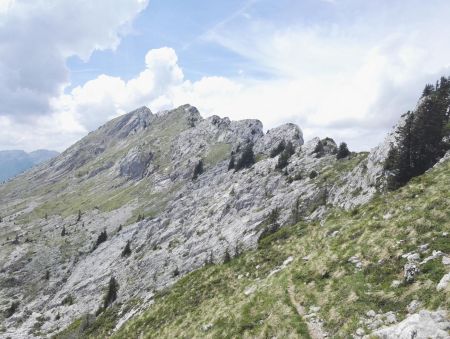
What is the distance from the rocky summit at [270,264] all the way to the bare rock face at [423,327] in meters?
0.06

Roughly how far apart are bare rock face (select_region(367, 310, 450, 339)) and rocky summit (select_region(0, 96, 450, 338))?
0.19 ft

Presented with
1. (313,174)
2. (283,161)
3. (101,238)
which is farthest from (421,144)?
(101,238)

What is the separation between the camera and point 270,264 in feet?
144

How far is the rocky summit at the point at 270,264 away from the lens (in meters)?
23.1

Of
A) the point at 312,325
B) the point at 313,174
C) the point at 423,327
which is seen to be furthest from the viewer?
the point at 313,174

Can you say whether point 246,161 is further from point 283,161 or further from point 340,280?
point 340,280

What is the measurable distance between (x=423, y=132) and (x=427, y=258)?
41.1m

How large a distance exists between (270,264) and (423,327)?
27701 mm

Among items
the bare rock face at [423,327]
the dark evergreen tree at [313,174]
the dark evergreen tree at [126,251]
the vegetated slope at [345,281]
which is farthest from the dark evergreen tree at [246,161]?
the bare rock face at [423,327]

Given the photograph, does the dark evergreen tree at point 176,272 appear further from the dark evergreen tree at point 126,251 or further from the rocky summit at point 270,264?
the dark evergreen tree at point 126,251

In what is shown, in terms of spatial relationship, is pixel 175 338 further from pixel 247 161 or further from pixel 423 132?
pixel 247 161

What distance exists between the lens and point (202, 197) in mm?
151625

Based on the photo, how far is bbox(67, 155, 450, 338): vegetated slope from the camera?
848 inches

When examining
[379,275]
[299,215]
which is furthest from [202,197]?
[379,275]
